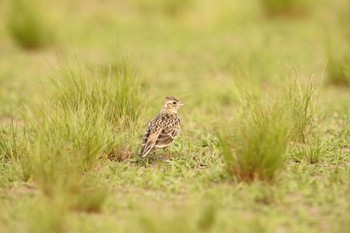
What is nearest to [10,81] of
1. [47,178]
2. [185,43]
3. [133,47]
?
[133,47]

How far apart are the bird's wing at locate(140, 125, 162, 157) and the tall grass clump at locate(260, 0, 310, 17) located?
976cm

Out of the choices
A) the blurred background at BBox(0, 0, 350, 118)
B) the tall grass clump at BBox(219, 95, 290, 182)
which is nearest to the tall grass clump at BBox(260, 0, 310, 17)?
the blurred background at BBox(0, 0, 350, 118)

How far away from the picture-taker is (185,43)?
16.3 m

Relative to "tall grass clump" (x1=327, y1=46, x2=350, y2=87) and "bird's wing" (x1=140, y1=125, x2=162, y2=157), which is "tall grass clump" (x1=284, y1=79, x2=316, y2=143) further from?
"tall grass clump" (x1=327, y1=46, x2=350, y2=87)

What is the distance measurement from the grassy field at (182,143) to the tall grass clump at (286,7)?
7.55ft

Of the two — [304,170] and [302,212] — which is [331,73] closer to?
[304,170]

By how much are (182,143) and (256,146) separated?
2.35m

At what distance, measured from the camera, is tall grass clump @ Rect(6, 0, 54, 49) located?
15.6 metres

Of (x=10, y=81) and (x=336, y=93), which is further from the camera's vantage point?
(x=10, y=81)

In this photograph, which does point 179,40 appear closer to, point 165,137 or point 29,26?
point 29,26

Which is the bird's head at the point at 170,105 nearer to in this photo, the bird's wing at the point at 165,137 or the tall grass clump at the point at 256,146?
the bird's wing at the point at 165,137

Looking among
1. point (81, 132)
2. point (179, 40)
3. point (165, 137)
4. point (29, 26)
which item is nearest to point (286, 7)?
point (179, 40)

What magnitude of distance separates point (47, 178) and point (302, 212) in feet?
8.03

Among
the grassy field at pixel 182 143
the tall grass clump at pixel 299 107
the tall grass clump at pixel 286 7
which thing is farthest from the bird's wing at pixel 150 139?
the tall grass clump at pixel 286 7
